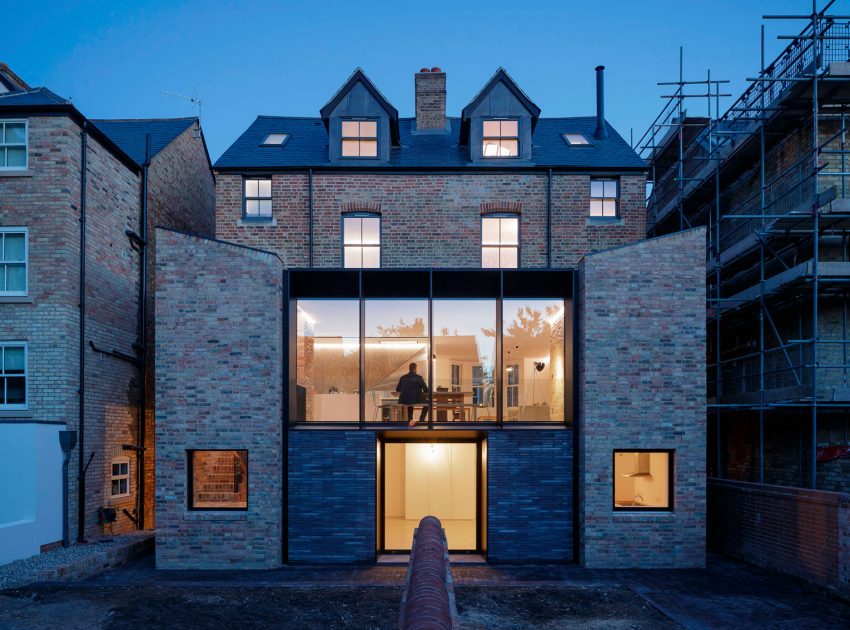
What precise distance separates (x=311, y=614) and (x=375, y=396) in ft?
14.7

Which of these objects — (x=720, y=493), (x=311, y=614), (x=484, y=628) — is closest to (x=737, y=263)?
(x=720, y=493)

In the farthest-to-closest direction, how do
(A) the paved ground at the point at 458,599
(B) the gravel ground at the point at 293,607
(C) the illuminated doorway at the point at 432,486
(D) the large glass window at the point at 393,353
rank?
(C) the illuminated doorway at the point at 432,486, (D) the large glass window at the point at 393,353, (A) the paved ground at the point at 458,599, (B) the gravel ground at the point at 293,607

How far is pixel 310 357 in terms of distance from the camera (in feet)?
41.9

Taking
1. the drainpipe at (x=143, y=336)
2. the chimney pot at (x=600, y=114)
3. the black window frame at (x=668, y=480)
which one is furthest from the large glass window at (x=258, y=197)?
the black window frame at (x=668, y=480)

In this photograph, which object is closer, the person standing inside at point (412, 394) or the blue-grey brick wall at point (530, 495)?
the blue-grey brick wall at point (530, 495)

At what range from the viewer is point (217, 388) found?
12.1m

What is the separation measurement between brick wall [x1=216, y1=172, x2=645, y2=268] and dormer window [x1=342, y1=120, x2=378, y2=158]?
→ 0.66 meters

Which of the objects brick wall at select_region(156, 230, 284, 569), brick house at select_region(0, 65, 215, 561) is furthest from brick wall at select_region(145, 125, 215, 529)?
brick wall at select_region(156, 230, 284, 569)

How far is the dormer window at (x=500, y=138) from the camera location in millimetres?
15906

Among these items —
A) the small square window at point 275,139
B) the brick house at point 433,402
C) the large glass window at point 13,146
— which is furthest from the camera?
the small square window at point 275,139

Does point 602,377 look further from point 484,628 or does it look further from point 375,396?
point 484,628

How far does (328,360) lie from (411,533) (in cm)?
410

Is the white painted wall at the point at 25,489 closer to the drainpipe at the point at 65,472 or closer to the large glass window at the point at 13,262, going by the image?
the drainpipe at the point at 65,472

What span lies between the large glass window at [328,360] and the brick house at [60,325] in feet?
15.6
